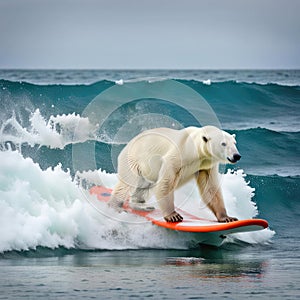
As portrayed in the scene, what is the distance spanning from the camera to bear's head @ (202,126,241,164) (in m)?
12.8

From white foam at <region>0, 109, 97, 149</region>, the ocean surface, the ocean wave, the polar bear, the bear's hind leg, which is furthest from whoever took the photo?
the ocean wave

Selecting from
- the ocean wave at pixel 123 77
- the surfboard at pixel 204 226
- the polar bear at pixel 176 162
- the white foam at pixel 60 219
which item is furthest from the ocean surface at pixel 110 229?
the ocean wave at pixel 123 77

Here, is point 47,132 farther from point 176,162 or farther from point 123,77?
point 123,77

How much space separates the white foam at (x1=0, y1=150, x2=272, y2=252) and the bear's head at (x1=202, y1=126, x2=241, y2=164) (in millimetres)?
1619

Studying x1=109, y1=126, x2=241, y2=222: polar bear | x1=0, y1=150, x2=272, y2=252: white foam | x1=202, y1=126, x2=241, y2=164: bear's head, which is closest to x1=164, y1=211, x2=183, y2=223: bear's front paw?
x1=109, y1=126, x2=241, y2=222: polar bear

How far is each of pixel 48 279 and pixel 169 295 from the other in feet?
5.51

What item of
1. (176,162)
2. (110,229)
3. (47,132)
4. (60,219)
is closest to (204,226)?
(176,162)

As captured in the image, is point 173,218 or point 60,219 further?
point 173,218

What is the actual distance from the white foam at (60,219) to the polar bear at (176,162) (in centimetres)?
54

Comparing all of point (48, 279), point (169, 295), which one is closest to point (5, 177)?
point (48, 279)

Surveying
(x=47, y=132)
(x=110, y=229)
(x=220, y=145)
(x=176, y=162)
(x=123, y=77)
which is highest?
(x=123, y=77)

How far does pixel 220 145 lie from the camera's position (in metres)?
12.9

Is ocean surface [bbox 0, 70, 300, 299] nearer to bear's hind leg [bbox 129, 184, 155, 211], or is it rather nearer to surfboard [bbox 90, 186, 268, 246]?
surfboard [bbox 90, 186, 268, 246]

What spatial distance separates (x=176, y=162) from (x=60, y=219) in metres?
2.01
